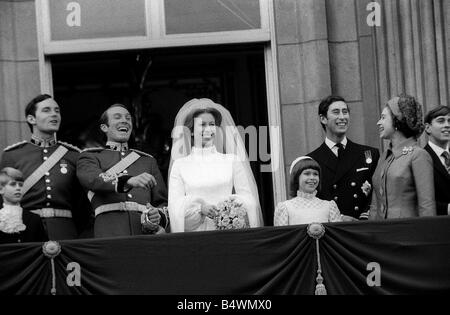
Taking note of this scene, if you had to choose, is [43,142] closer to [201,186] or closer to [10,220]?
[10,220]

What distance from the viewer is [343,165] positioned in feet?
50.8

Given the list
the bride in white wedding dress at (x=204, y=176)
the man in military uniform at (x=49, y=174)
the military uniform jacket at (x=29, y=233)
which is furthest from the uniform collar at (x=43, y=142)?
the bride in white wedding dress at (x=204, y=176)

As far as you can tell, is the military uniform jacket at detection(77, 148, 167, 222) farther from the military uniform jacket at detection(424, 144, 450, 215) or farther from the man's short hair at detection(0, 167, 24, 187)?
the military uniform jacket at detection(424, 144, 450, 215)

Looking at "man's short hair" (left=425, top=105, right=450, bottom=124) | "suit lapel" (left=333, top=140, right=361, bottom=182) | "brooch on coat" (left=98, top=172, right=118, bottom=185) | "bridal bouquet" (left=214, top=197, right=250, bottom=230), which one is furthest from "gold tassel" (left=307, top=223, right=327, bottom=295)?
"brooch on coat" (left=98, top=172, right=118, bottom=185)

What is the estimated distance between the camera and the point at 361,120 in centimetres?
1739

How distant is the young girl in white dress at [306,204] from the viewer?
48.7ft

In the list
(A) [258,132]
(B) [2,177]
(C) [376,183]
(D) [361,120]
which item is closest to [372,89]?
(D) [361,120]

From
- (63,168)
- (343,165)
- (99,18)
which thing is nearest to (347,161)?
(343,165)

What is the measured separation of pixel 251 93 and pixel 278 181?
2.09 metres

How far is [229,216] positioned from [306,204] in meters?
0.70

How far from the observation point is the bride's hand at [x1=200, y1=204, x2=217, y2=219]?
14.9 m

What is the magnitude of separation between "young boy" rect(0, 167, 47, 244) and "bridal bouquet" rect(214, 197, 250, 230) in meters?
1.59

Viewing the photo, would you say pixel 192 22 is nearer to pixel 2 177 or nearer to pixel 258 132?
pixel 258 132

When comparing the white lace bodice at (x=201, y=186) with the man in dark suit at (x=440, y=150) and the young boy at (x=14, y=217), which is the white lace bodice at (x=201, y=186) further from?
the man in dark suit at (x=440, y=150)
